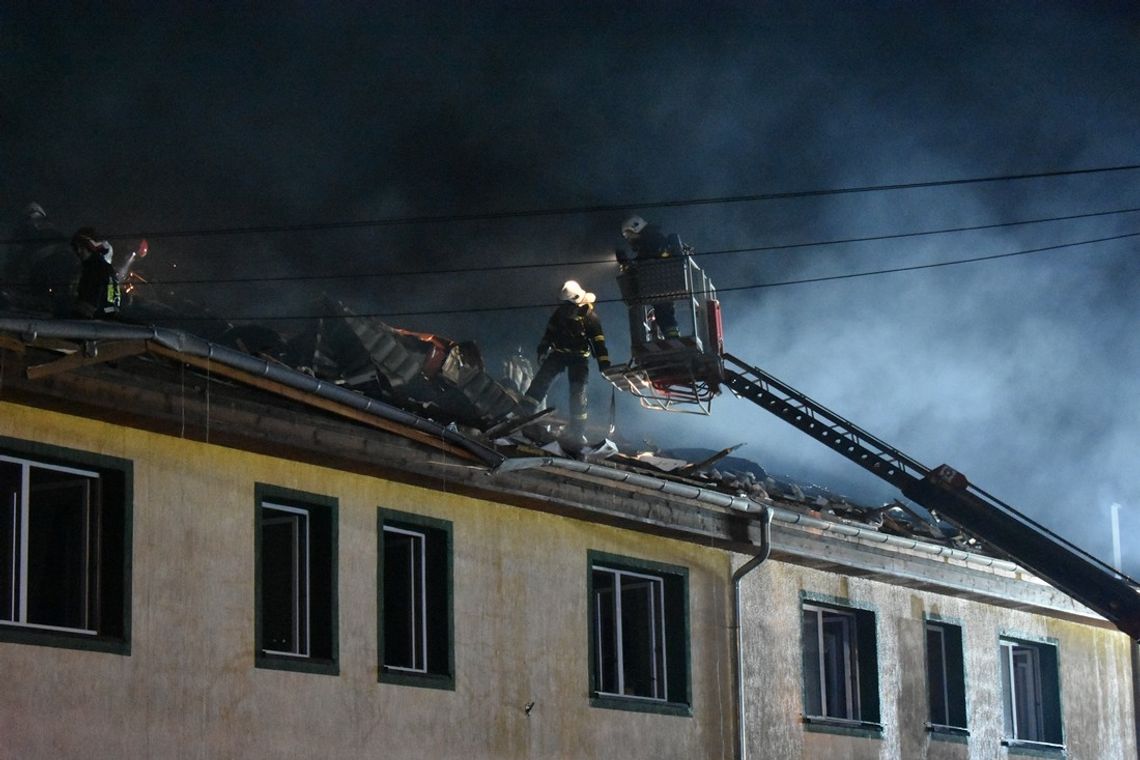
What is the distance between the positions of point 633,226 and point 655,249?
35cm

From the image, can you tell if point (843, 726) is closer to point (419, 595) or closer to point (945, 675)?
point (945, 675)

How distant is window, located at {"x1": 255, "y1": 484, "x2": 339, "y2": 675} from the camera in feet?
41.0

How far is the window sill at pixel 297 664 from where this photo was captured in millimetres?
11883

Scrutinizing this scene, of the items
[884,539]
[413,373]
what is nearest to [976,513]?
[884,539]

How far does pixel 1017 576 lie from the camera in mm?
20297

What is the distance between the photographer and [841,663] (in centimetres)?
1847

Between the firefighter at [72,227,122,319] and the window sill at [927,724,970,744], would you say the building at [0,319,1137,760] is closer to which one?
the window sill at [927,724,970,744]

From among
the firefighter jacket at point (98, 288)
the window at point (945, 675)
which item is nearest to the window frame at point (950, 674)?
the window at point (945, 675)

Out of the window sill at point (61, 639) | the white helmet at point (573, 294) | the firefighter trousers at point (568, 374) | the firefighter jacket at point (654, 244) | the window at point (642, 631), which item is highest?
the firefighter jacket at point (654, 244)

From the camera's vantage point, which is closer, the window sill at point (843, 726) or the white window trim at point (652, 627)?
the white window trim at point (652, 627)

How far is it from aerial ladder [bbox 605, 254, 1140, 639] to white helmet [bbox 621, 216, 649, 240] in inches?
14.5

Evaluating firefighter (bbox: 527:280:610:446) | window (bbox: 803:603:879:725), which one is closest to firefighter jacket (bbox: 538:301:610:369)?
firefighter (bbox: 527:280:610:446)

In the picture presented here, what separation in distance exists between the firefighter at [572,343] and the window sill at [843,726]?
4.29 meters

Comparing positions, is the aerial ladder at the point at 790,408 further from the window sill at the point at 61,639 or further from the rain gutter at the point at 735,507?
the window sill at the point at 61,639
